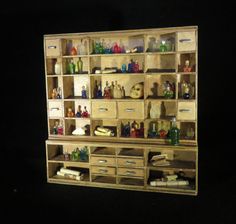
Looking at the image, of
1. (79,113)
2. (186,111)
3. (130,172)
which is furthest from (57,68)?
(186,111)

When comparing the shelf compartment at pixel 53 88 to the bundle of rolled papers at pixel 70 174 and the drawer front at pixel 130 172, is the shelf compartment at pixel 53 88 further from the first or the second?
the drawer front at pixel 130 172

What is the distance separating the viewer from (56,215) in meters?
3.44

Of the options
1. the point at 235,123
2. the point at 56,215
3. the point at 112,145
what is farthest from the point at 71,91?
the point at 235,123

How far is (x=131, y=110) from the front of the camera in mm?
3961

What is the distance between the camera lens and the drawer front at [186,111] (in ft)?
12.5

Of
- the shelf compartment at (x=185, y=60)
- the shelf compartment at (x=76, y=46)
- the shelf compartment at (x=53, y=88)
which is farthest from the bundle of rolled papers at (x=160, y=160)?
the shelf compartment at (x=76, y=46)

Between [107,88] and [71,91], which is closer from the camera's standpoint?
[107,88]

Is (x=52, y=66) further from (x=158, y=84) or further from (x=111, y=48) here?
(x=158, y=84)

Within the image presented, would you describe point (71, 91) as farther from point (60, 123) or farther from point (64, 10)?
point (64, 10)

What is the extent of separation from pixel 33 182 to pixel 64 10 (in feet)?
7.29

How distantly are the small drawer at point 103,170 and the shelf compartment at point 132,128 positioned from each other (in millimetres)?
431

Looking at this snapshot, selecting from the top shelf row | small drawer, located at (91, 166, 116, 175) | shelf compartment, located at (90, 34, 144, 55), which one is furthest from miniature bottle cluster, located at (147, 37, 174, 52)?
small drawer, located at (91, 166, 116, 175)

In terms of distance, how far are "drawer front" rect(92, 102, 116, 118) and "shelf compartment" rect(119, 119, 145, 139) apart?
0.16 meters

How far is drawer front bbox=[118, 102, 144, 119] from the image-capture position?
3928 mm
